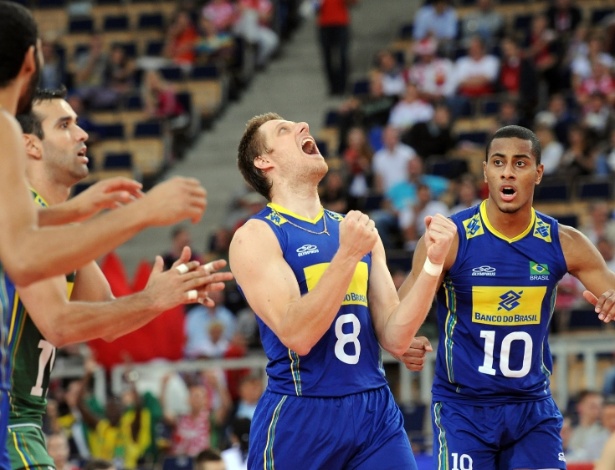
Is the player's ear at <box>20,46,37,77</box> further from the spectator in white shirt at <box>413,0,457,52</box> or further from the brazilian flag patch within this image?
the spectator in white shirt at <box>413,0,457,52</box>

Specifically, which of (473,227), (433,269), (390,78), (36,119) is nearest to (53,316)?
(36,119)

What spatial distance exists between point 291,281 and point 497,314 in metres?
1.57

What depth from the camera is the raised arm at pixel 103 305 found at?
623 cm

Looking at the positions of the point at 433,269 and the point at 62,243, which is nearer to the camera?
the point at 62,243

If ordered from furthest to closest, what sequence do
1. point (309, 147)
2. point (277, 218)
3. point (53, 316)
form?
1. point (309, 147)
2. point (277, 218)
3. point (53, 316)

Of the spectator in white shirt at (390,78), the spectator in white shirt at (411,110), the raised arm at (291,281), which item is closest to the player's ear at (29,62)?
the raised arm at (291,281)

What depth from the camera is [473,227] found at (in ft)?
25.9

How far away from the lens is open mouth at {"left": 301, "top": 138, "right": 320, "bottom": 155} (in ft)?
24.0

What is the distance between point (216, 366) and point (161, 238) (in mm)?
7263

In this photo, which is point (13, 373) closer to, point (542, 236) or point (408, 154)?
point (542, 236)

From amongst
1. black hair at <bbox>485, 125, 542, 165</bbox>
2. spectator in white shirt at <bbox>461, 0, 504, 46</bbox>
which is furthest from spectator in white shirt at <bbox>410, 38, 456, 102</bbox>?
black hair at <bbox>485, 125, 542, 165</bbox>

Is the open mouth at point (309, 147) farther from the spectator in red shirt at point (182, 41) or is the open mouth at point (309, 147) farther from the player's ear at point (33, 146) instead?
the spectator in red shirt at point (182, 41)

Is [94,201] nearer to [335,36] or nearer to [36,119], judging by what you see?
[36,119]

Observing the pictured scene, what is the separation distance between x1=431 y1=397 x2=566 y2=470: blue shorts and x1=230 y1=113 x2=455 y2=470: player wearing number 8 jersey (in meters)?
0.85
